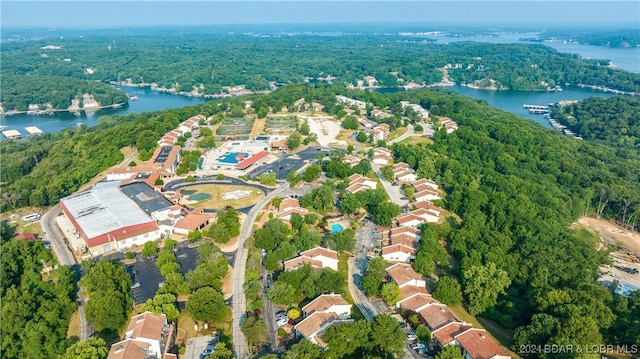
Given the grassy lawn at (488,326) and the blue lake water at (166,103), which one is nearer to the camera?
the grassy lawn at (488,326)

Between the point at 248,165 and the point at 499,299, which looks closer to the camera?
the point at 499,299

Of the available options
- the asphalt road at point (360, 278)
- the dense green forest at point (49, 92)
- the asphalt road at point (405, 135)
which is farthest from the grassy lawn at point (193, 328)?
the dense green forest at point (49, 92)

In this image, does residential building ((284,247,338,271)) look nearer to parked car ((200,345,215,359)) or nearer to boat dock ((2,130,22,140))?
parked car ((200,345,215,359))

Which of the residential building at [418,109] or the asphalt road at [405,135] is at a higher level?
the residential building at [418,109]

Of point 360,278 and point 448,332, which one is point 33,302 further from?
point 448,332

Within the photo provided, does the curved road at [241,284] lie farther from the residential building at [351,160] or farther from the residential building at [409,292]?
the residential building at [351,160]

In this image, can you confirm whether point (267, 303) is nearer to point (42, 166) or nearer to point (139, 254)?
point (139, 254)

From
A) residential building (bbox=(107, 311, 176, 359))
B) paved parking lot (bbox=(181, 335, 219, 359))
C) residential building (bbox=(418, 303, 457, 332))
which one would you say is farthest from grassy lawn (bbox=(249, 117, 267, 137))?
residential building (bbox=(418, 303, 457, 332))

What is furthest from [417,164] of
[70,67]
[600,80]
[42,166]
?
[70,67]
